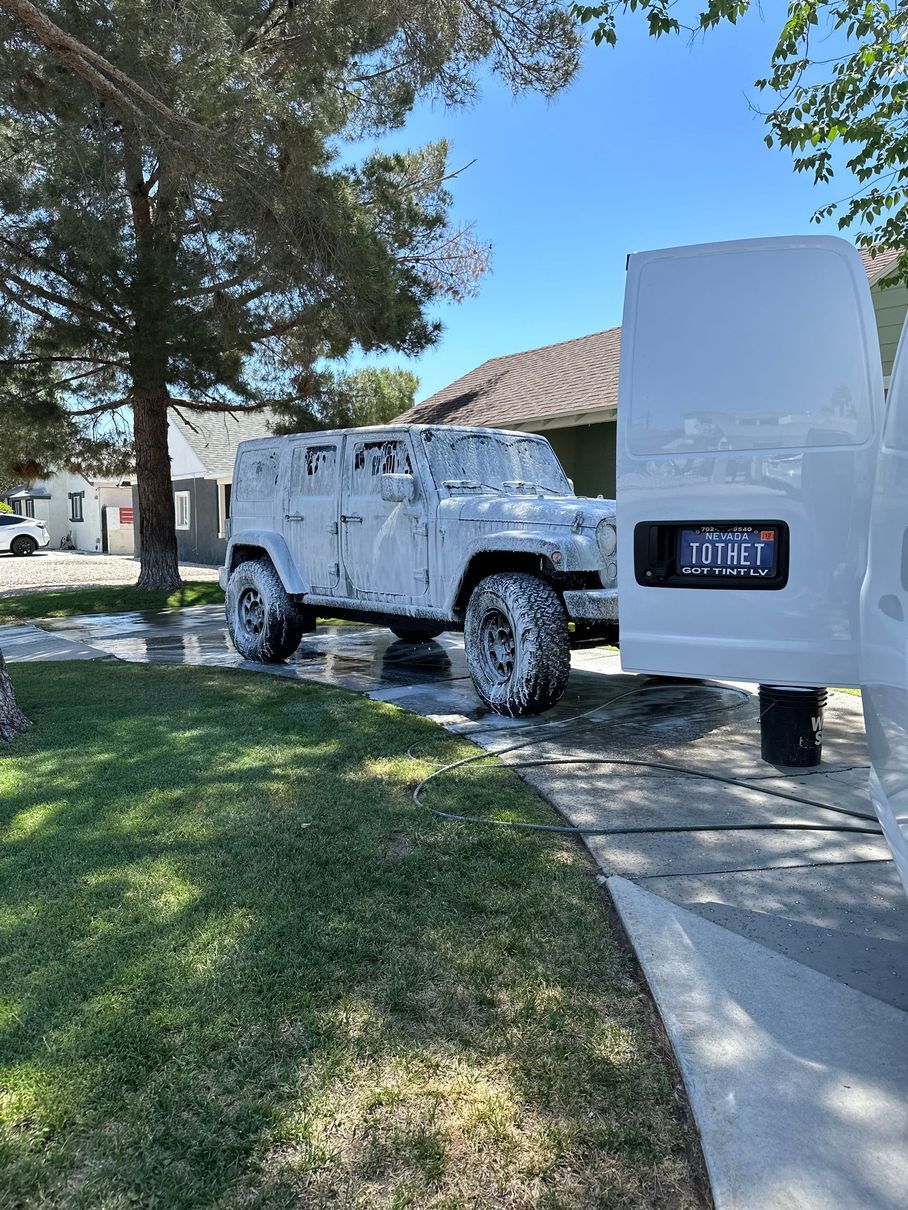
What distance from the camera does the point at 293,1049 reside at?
242 centimetres

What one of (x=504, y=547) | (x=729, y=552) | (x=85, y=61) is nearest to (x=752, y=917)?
(x=729, y=552)

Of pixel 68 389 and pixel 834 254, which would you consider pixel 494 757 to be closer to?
pixel 834 254

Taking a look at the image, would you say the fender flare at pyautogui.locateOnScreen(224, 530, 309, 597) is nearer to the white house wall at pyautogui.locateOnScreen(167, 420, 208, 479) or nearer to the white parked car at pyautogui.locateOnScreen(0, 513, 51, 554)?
the white house wall at pyautogui.locateOnScreen(167, 420, 208, 479)

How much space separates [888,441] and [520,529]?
3.73 metres

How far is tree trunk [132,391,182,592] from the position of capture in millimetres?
15352

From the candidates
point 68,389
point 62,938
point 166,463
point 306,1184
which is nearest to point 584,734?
point 62,938

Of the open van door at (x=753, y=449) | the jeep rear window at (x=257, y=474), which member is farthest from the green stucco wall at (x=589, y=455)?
the open van door at (x=753, y=449)

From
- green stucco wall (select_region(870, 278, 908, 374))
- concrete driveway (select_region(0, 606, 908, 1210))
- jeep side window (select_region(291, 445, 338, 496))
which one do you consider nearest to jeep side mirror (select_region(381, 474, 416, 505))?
jeep side window (select_region(291, 445, 338, 496))

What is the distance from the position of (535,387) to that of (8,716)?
13004mm

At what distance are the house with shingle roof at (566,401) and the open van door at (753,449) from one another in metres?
8.26

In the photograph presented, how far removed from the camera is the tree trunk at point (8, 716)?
5.42 meters

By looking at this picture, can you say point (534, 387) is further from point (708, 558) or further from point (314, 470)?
point (708, 558)

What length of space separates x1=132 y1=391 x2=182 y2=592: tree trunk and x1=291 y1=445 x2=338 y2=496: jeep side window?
7608 millimetres

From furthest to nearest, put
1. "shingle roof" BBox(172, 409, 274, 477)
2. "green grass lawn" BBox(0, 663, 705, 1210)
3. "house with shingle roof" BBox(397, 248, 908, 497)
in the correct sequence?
"shingle roof" BBox(172, 409, 274, 477) < "house with shingle roof" BBox(397, 248, 908, 497) < "green grass lawn" BBox(0, 663, 705, 1210)
